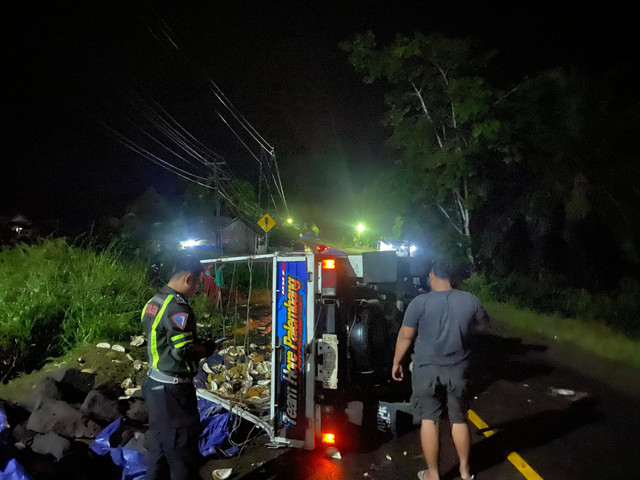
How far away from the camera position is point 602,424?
5.04 m

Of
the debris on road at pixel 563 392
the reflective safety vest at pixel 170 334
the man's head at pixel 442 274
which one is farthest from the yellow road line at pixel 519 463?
the reflective safety vest at pixel 170 334

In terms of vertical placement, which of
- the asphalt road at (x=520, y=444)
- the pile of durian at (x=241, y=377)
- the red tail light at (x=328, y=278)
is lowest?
the asphalt road at (x=520, y=444)

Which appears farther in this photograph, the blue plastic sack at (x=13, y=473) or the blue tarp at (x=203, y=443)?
the blue tarp at (x=203, y=443)

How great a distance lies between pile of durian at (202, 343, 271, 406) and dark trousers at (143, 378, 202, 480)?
6.11 ft

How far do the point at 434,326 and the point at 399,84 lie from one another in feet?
49.7

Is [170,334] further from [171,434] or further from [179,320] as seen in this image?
[171,434]

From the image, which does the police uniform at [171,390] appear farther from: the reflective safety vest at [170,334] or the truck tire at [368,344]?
the truck tire at [368,344]

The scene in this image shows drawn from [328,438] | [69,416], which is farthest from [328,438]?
[69,416]

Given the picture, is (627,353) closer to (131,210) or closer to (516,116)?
(516,116)

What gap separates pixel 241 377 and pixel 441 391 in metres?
3.09

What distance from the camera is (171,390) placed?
312 centimetres

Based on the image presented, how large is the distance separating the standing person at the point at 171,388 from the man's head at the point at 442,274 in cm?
211

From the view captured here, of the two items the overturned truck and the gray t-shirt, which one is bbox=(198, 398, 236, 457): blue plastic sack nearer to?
the overturned truck

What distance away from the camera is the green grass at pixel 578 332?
8.34 metres
